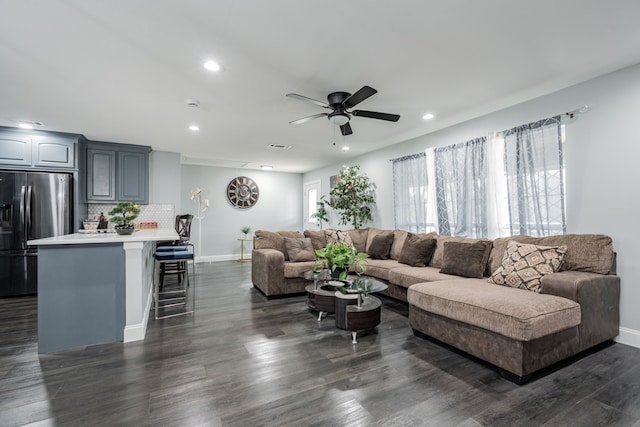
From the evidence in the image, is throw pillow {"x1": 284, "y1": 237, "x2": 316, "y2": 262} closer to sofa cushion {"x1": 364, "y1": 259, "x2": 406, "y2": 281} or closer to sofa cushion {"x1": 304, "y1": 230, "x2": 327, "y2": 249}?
sofa cushion {"x1": 304, "y1": 230, "x2": 327, "y2": 249}

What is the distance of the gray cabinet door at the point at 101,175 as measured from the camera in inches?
198

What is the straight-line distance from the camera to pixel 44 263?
2512mm

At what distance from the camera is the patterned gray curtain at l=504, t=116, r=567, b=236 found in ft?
10.1

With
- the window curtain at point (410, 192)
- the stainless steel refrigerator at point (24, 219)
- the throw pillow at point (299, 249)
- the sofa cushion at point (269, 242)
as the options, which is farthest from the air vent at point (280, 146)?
the stainless steel refrigerator at point (24, 219)

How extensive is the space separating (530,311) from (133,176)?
6.07 meters

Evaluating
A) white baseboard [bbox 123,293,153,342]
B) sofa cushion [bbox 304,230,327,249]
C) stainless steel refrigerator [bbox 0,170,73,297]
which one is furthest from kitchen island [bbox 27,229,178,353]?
sofa cushion [bbox 304,230,327,249]

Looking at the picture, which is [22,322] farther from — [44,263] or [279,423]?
[279,423]

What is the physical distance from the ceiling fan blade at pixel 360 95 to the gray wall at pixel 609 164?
2105 mm

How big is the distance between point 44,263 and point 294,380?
2353 millimetres

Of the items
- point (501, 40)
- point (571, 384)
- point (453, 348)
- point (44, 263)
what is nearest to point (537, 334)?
point (571, 384)

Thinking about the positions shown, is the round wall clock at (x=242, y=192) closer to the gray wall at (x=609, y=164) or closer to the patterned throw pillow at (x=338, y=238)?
the patterned throw pillow at (x=338, y=238)

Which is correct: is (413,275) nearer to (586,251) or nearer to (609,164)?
(586,251)

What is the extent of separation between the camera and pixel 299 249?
448 cm

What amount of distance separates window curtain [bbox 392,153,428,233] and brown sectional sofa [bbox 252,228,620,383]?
149 centimetres
